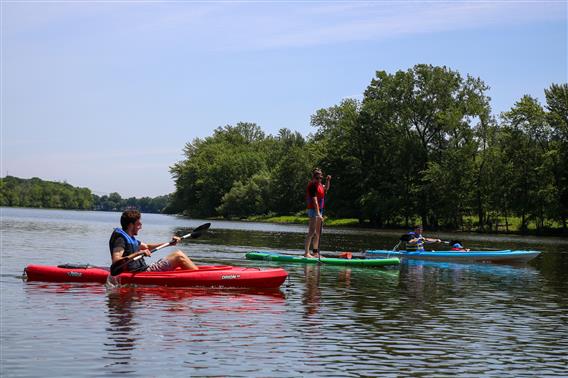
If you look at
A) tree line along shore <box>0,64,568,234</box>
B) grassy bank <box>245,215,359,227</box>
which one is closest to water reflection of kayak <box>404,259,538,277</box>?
tree line along shore <box>0,64,568,234</box>

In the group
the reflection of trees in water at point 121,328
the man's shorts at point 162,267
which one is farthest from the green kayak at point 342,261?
the reflection of trees in water at point 121,328

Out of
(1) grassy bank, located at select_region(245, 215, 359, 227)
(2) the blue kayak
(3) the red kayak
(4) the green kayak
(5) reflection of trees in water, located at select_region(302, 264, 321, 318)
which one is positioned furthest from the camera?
(1) grassy bank, located at select_region(245, 215, 359, 227)

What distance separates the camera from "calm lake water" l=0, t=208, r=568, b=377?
880 centimetres

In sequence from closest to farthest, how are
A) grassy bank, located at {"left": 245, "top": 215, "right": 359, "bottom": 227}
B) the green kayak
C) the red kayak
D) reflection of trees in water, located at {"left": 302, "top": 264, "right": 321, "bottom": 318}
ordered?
reflection of trees in water, located at {"left": 302, "top": 264, "right": 321, "bottom": 318}, the red kayak, the green kayak, grassy bank, located at {"left": 245, "top": 215, "right": 359, "bottom": 227}

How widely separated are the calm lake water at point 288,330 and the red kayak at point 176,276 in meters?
0.21

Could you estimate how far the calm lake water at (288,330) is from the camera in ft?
28.9

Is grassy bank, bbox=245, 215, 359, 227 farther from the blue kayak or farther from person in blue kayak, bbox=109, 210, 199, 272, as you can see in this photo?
person in blue kayak, bbox=109, 210, 199, 272

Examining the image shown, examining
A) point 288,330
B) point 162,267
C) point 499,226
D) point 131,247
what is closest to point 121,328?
point 288,330

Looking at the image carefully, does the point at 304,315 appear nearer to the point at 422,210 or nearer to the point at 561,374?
the point at 561,374

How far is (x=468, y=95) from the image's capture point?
244 feet

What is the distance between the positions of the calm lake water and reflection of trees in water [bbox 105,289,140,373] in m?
0.02

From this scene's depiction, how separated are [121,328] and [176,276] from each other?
453 cm

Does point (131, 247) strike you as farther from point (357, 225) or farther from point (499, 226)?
point (357, 225)

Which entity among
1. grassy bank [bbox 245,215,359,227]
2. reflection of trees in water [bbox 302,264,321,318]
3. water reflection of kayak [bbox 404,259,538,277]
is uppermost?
grassy bank [bbox 245,215,359,227]
